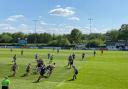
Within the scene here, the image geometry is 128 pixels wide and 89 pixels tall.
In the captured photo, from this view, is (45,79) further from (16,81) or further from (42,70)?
(16,81)

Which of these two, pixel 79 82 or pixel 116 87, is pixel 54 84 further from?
pixel 116 87

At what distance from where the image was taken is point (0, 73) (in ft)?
160

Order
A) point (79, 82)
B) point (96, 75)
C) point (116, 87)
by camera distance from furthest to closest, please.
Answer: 1. point (96, 75)
2. point (79, 82)
3. point (116, 87)

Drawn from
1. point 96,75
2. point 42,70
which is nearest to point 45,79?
point 42,70

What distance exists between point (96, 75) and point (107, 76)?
1.69 m

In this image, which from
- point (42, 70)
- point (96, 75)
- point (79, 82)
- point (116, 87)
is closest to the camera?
point (116, 87)

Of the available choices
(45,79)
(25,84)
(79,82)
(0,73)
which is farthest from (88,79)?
(0,73)

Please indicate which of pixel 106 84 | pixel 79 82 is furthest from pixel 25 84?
pixel 106 84

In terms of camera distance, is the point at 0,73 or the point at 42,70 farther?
the point at 0,73

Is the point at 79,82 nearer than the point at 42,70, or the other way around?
the point at 79,82

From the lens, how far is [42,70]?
43406 millimetres

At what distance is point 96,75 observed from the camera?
46.9 meters

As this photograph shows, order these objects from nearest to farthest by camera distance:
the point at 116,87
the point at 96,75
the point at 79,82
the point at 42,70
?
the point at 116,87 < the point at 79,82 < the point at 42,70 < the point at 96,75

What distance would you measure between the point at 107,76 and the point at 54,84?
1013cm
